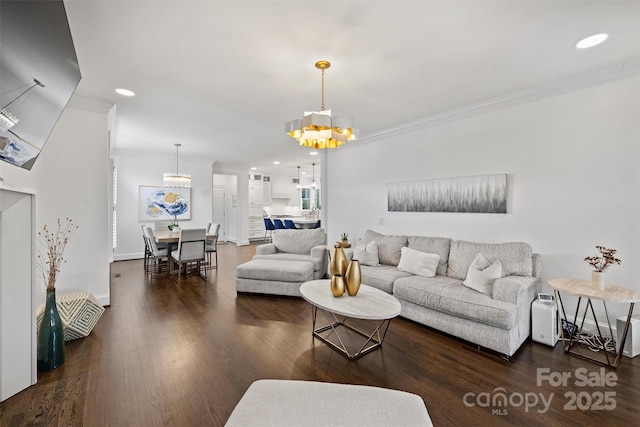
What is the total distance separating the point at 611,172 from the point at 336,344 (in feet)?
10.3

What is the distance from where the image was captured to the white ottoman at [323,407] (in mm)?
1083

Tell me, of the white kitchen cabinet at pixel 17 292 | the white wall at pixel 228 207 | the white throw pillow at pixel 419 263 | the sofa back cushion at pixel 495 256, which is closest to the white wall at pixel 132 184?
the white wall at pixel 228 207

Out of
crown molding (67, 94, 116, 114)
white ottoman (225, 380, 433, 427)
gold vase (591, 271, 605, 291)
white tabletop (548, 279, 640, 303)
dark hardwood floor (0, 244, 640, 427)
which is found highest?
crown molding (67, 94, 116, 114)

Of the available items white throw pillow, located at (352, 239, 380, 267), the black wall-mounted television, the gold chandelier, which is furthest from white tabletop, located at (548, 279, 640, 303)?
the black wall-mounted television

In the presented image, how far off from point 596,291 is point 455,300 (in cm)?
111

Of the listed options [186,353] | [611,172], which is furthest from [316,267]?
[611,172]

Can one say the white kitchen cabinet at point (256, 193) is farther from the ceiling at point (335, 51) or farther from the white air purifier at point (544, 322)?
the white air purifier at point (544, 322)

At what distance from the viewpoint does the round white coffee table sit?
7.71ft

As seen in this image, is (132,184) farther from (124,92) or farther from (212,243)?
(124,92)

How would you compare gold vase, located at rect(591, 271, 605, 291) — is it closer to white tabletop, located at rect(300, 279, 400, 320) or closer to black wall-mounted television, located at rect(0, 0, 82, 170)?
white tabletop, located at rect(300, 279, 400, 320)

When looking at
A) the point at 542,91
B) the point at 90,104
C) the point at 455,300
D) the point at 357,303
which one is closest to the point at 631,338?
the point at 455,300

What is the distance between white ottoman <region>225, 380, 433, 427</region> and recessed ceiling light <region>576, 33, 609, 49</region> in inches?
116

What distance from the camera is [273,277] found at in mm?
4145

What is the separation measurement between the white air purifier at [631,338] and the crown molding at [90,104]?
5872 millimetres
